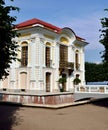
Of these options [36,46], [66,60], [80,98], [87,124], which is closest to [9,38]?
[87,124]

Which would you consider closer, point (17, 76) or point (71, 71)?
point (17, 76)

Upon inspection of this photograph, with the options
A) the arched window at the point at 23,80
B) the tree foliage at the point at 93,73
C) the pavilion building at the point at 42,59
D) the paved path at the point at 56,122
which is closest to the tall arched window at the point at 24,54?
the pavilion building at the point at 42,59

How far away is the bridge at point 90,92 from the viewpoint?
25783 millimetres

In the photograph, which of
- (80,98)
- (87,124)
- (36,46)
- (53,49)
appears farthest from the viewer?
(53,49)

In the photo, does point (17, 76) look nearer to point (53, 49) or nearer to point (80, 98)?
point (53, 49)

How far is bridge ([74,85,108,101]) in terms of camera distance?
84.6 ft

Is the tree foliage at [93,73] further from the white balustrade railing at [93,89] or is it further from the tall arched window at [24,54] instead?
the white balustrade railing at [93,89]

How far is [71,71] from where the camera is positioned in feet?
116

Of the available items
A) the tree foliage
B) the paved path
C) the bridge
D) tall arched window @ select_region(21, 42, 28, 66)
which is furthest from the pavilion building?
the paved path

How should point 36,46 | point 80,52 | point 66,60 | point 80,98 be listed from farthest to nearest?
point 80,52, point 66,60, point 36,46, point 80,98

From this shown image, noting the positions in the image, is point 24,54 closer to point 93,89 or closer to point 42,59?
point 42,59

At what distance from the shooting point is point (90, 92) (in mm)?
27000

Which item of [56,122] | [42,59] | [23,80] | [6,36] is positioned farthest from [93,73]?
[6,36]

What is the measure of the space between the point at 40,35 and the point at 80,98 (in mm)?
8760
